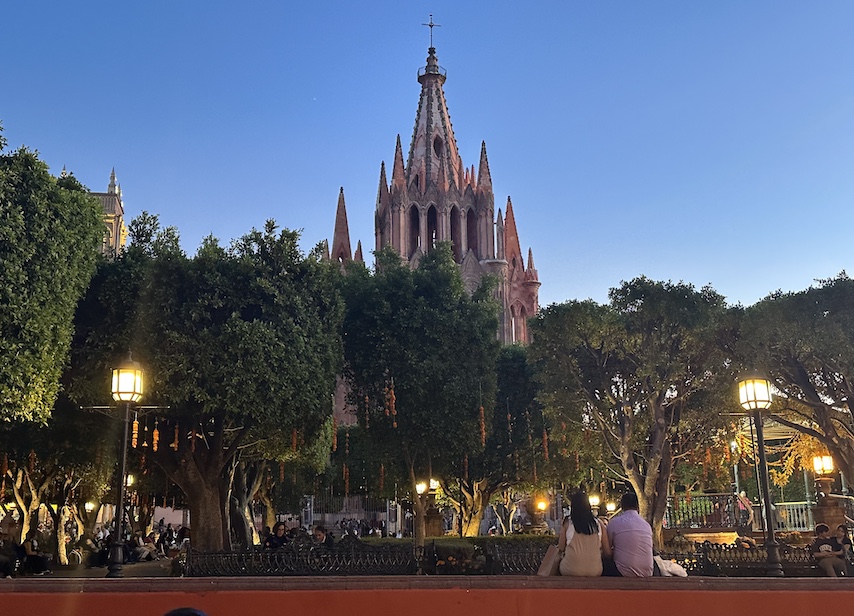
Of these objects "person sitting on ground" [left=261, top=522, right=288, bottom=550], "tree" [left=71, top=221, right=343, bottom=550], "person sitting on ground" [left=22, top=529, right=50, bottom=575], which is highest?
"tree" [left=71, top=221, right=343, bottom=550]

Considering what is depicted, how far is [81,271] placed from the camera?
1817cm

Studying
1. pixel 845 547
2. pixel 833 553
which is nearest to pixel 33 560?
pixel 833 553

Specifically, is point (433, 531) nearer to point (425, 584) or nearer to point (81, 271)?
point (81, 271)

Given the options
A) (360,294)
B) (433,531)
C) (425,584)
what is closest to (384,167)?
(433,531)

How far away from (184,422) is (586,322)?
11.8 m

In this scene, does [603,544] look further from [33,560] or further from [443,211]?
[443,211]

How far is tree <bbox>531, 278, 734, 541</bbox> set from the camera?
2341 centimetres

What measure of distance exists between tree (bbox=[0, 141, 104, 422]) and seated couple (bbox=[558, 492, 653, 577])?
11931 mm

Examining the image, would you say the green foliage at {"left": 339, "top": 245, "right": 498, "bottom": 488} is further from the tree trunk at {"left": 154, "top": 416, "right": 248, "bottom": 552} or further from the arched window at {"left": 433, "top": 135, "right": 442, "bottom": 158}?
the arched window at {"left": 433, "top": 135, "right": 442, "bottom": 158}

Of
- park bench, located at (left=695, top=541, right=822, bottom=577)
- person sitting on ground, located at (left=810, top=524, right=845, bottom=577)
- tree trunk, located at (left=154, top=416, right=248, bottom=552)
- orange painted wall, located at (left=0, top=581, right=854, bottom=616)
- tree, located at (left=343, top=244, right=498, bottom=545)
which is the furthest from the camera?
tree, located at (left=343, top=244, right=498, bottom=545)

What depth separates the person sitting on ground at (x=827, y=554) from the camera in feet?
44.3

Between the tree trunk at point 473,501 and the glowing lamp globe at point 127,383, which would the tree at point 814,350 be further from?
the glowing lamp globe at point 127,383

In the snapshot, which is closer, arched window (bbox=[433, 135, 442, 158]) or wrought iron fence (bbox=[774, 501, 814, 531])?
wrought iron fence (bbox=[774, 501, 814, 531])

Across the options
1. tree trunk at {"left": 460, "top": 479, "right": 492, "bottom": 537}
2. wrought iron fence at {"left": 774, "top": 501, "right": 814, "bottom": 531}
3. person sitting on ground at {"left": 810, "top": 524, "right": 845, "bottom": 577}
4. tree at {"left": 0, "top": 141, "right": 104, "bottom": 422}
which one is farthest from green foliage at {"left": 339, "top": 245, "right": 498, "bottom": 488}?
wrought iron fence at {"left": 774, "top": 501, "right": 814, "bottom": 531}
